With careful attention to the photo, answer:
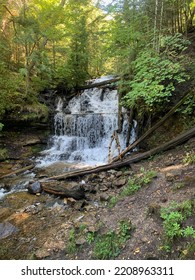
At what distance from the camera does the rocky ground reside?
3.32 meters

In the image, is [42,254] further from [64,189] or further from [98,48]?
[98,48]

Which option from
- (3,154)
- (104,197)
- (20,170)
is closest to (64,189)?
(104,197)

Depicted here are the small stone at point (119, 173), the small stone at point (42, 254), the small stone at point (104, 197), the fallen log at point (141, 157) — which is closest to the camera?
the small stone at point (42, 254)

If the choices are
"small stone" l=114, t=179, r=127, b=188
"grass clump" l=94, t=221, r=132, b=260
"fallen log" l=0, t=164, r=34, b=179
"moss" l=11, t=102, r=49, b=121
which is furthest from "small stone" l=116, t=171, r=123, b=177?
"moss" l=11, t=102, r=49, b=121

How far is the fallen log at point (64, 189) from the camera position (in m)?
5.95

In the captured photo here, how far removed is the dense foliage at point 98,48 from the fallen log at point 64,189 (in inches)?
137

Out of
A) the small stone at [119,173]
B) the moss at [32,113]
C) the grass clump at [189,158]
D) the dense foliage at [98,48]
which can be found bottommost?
the small stone at [119,173]

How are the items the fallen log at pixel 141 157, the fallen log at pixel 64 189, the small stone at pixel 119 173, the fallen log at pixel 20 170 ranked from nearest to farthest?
the fallen log at pixel 64 189 → the fallen log at pixel 141 157 → the small stone at pixel 119 173 → the fallen log at pixel 20 170

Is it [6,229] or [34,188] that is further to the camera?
[34,188]

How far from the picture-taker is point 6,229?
15.7 feet

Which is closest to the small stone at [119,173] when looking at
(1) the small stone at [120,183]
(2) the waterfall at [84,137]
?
(1) the small stone at [120,183]

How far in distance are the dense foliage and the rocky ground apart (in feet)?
8.39

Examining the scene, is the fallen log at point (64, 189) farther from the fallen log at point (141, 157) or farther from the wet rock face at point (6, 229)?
the wet rock face at point (6, 229)

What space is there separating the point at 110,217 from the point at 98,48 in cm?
1568
